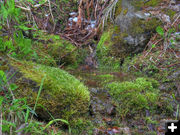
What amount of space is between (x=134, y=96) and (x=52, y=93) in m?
1.07

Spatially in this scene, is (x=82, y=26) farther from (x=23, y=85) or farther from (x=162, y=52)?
(x=23, y=85)

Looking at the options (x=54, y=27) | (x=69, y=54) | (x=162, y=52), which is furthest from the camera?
(x=54, y=27)

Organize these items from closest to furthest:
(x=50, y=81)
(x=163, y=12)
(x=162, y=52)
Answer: (x=50, y=81) → (x=162, y=52) → (x=163, y=12)

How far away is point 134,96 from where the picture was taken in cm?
201

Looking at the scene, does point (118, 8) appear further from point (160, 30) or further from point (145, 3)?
point (160, 30)

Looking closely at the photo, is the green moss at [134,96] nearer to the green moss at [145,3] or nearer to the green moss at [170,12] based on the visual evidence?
the green moss at [170,12]

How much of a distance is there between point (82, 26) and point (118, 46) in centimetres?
146

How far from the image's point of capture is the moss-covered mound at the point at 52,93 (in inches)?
62.9

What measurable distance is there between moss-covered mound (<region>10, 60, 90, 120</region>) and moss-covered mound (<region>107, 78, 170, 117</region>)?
49cm

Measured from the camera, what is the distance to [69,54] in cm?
331

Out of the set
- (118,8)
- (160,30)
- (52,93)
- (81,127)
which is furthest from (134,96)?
(118,8)

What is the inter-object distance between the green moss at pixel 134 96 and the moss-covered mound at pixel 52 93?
0.50 meters

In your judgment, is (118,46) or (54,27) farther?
(54,27)

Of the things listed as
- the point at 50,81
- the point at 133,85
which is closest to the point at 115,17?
the point at 133,85
